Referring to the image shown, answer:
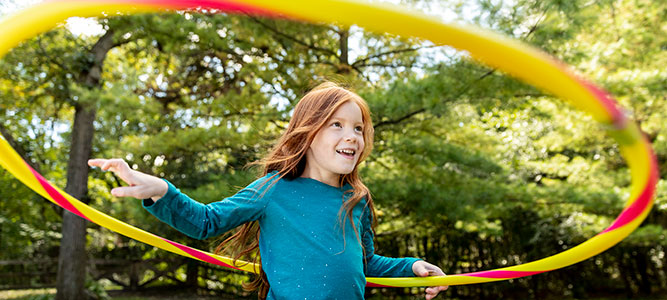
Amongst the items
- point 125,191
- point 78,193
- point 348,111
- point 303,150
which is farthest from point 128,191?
point 78,193

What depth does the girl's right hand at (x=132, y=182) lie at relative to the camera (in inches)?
61.7

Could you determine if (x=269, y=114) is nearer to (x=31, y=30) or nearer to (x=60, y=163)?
(x=31, y=30)

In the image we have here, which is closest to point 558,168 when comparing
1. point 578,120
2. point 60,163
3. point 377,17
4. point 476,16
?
point 578,120

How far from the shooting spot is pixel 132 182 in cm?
163

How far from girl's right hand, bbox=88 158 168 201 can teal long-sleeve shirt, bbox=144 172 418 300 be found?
153 millimetres

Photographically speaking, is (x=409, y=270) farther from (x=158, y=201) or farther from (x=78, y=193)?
(x=78, y=193)

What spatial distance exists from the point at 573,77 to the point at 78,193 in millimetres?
8897

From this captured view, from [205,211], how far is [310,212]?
1.29 feet

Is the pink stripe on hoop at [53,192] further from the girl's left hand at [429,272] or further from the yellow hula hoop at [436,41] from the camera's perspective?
the girl's left hand at [429,272]

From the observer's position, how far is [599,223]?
25.8 feet

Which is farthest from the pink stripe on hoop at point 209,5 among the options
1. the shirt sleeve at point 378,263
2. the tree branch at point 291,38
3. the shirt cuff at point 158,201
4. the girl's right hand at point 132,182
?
the tree branch at point 291,38

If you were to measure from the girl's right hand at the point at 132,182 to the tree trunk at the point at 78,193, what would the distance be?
784 cm

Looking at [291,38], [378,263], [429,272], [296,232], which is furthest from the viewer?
[291,38]

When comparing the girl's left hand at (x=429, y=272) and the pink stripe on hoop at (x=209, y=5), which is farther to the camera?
the girl's left hand at (x=429, y=272)
